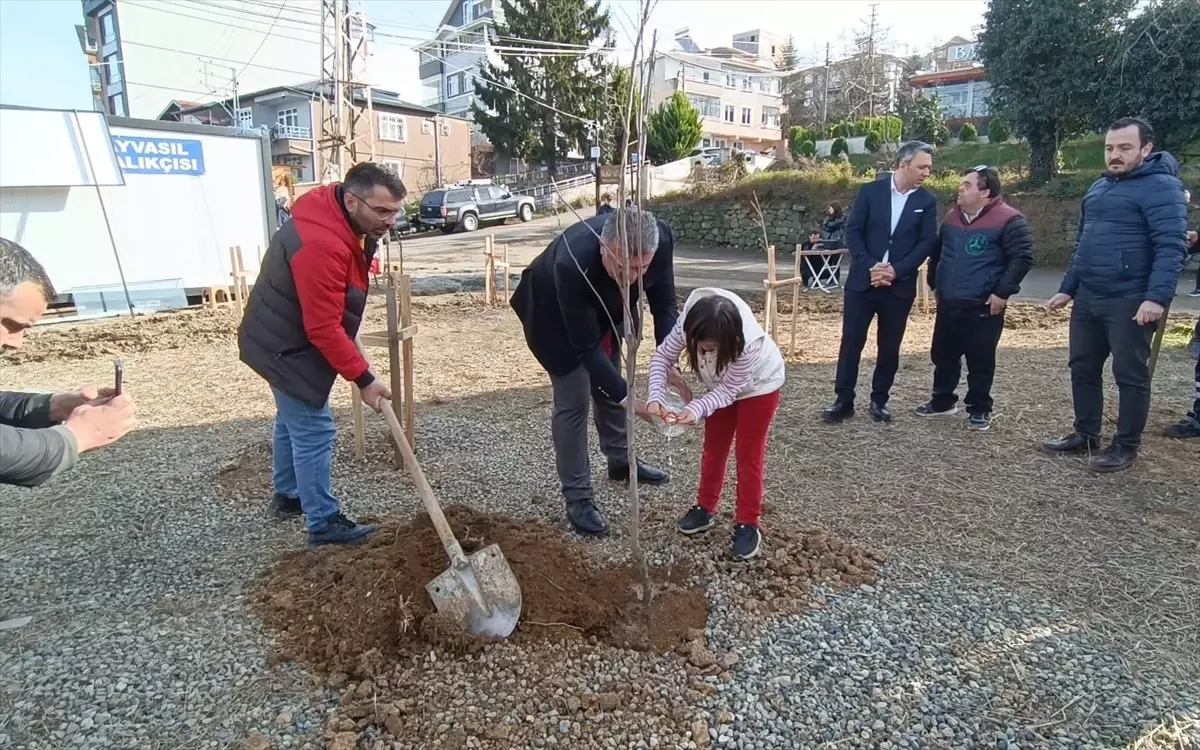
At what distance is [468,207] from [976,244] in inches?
906

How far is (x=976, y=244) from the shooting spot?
482 cm

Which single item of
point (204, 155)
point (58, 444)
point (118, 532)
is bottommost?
point (118, 532)

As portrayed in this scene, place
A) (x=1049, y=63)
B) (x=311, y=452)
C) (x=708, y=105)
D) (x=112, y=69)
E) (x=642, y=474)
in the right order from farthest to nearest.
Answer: (x=708, y=105), (x=112, y=69), (x=1049, y=63), (x=642, y=474), (x=311, y=452)

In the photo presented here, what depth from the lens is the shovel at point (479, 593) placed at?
2.59 m

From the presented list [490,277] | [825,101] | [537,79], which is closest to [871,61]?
[825,101]

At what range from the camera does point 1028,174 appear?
1828 cm

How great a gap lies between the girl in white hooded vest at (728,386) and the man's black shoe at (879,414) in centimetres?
232

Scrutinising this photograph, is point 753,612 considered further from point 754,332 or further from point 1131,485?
point 1131,485

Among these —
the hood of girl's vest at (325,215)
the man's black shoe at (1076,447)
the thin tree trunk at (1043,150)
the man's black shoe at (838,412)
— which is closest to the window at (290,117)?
the thin tree trunk at (1043,150)

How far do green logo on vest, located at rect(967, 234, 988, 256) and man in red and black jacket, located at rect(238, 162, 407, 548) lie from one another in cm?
367

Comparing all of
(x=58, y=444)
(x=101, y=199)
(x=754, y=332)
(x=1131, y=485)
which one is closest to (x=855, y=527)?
(x=754, y=332)

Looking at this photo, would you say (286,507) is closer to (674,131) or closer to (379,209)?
(379,209)

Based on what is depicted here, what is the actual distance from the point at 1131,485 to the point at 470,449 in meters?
3.79

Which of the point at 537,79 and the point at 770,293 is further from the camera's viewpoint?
the point at 537,79
